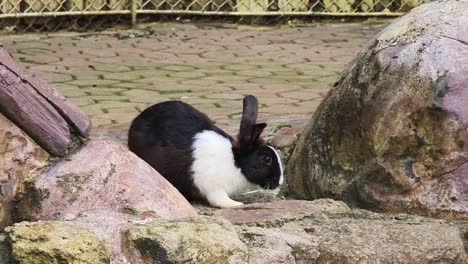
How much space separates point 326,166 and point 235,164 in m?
0.50

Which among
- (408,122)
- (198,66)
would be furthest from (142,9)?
(408,122)

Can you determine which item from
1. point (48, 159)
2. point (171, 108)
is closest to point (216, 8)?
point (171, 108)

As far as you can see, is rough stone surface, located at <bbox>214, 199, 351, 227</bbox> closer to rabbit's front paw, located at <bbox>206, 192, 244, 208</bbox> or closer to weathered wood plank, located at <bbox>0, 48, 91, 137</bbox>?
rabbit's front paw, located at <bbox>206, 192, 244, 208</bbox>

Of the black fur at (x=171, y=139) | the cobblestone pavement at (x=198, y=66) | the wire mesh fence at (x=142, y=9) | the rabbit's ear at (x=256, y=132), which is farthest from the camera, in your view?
the wire mesh fence at (x=142, y=9)

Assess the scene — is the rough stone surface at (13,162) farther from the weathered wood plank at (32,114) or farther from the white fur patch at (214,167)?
the white fur patch at (214,167)

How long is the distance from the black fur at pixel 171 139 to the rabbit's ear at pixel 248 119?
0.47 ft

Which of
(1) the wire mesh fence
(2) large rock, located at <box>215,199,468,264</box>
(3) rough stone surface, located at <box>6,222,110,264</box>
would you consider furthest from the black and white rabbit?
(1) the wire mesh fence

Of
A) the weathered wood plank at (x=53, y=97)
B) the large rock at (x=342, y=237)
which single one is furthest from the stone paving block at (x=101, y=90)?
the weathered wood plank at (x=53, y=97)

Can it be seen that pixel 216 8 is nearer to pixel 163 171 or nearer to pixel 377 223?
pixel 163 171

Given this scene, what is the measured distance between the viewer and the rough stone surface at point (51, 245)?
126 inches

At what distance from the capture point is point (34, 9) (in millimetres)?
9789

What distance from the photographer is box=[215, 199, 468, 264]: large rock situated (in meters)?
3.68

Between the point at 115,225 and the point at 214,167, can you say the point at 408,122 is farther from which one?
the point at 115,225

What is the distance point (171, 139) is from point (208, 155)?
0.20 metres
